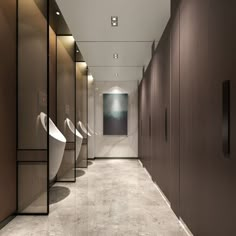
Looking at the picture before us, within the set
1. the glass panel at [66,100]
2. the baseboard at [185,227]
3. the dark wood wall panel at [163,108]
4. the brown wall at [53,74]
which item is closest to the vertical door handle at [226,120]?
the baseboard at [185,227]

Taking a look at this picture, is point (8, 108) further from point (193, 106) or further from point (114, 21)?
point (114, 21)

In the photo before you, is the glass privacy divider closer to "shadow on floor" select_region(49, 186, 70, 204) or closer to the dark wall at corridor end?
"shadow on floor" select_region(49, 186, 70, 204)

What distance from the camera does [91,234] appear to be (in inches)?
84.7

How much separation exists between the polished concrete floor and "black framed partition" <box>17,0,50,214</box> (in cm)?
26

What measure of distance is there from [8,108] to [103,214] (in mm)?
1597

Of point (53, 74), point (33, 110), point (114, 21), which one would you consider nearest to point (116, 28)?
point (114, 21)

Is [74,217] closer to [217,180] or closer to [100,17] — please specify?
[217,180]

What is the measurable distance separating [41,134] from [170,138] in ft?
5.25

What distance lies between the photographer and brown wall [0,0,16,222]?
2320 mm

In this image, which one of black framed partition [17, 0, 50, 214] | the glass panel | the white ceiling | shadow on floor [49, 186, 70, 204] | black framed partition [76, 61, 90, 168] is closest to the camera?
black framed partition [17, 0, 50, 214]

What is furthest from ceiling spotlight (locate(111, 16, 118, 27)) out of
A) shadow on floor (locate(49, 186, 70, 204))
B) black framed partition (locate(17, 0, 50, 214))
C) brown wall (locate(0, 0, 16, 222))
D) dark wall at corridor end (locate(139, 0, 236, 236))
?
shadow on floor (locate(49, 186, 70, 204))

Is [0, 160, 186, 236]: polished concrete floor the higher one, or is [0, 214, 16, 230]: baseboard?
[0, 214, 16, 230]: baseboard

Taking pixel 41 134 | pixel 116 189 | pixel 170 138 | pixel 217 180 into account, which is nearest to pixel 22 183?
pixel 41 134

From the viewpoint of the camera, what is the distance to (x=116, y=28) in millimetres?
3740
